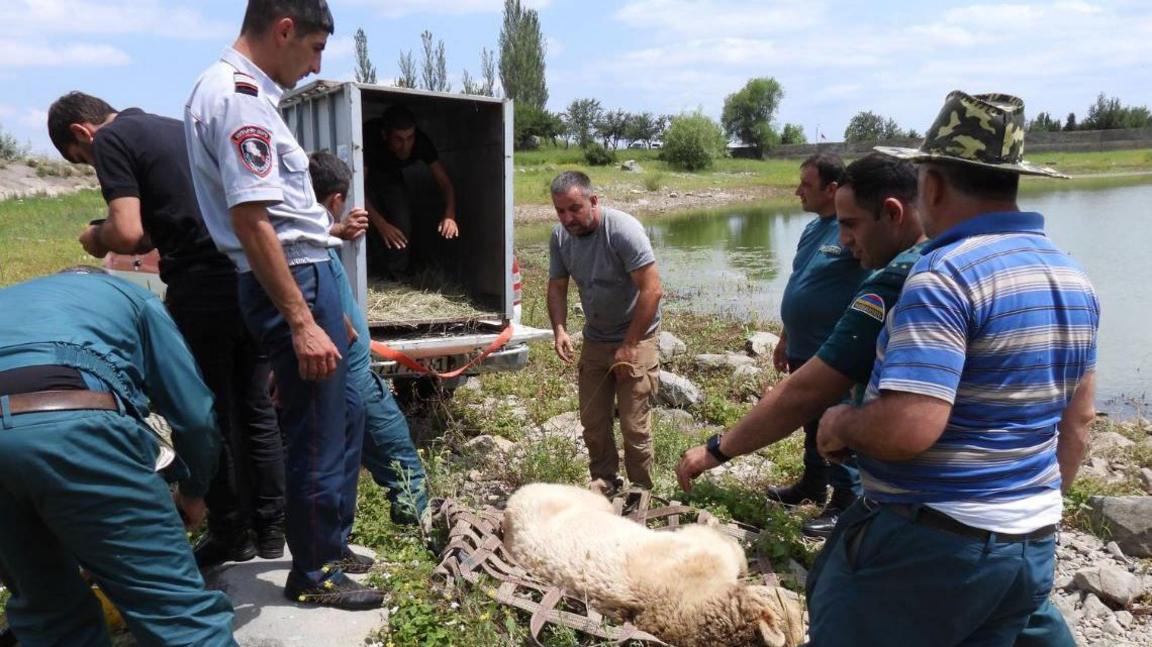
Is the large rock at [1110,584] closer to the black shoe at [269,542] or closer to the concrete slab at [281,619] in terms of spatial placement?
the concrete slab at [281,619]

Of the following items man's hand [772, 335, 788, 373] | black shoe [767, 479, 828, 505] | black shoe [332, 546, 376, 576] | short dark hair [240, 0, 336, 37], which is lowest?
black shoe [767, 479, 828, 505]

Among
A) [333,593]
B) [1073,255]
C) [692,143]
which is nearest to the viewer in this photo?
[333,593]

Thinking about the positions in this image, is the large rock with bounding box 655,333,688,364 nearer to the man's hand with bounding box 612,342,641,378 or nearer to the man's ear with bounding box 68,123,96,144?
the man's hand with bounding box 612,342,641,378

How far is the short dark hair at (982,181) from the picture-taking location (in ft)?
6.10

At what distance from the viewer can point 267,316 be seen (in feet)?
9.48

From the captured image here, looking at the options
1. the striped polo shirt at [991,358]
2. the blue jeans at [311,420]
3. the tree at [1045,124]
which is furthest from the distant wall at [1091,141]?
the striped polo shirt at [991,358]

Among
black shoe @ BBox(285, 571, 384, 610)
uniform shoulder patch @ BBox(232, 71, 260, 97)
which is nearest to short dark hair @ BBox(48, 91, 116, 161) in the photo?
uniform shoulder patch @ BBox(232, 71, 260, 97)

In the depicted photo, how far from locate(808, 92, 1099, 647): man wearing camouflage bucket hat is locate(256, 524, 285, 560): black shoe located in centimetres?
255

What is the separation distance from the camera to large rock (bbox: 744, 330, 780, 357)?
8.80 meters

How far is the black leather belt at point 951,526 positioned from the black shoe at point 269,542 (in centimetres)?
277

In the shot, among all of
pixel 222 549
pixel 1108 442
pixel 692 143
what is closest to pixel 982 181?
pixel 222 549

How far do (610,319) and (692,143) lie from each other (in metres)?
55.6

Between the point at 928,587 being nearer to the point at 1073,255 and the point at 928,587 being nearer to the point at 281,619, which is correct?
the point at 281,619

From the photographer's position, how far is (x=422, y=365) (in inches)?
204
